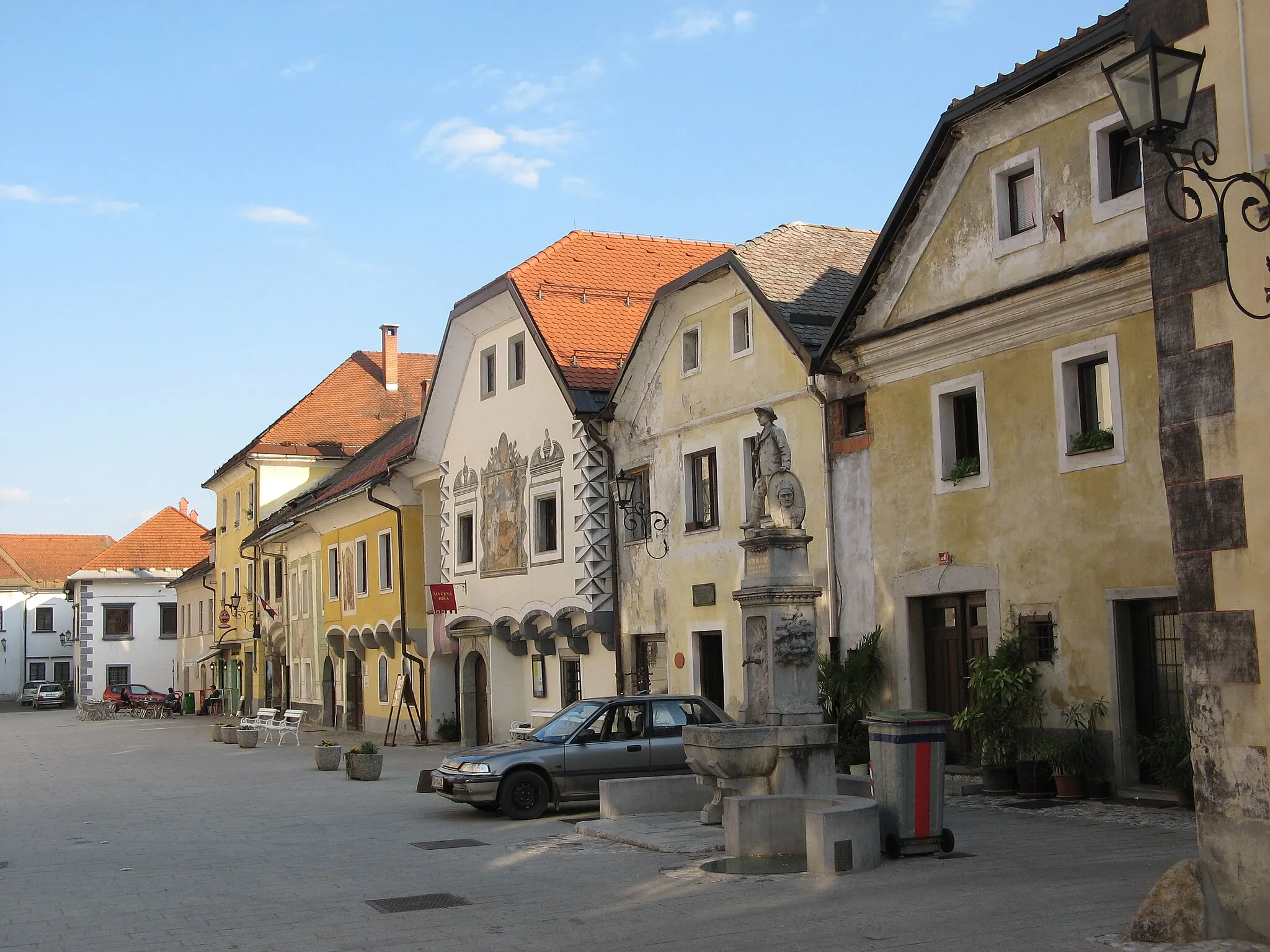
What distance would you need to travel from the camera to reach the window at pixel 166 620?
76750 millimetres

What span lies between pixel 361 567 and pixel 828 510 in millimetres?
22227

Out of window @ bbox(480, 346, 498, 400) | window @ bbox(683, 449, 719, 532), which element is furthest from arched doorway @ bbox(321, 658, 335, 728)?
window @ bbox(683, 449, 719, 532)

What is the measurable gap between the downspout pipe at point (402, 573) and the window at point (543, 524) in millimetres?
7433

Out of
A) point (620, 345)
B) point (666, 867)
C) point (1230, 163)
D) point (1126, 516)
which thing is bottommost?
point (666, 867)

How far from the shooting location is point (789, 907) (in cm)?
1019

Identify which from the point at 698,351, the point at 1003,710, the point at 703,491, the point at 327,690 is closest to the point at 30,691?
the point at 327,690

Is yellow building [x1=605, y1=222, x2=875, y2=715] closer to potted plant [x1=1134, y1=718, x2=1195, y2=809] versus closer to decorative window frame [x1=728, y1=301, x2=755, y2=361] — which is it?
decorative window frame [x1=728, y1=301, x2=755, y2=361]

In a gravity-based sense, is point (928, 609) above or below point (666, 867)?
above

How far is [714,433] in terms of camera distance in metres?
23.5

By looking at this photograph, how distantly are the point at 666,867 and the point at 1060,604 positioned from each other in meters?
6.65

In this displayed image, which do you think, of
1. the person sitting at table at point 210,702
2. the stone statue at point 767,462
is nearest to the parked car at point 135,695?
the person sitting at table at point 210,702

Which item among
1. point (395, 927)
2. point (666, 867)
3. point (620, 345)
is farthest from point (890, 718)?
point (620, 345)

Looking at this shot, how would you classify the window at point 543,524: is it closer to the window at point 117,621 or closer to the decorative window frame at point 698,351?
the decorative window frame at point 698,351

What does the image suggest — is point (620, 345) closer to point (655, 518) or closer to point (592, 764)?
point (655, 518)
